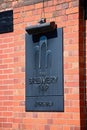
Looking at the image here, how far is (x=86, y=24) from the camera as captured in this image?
19.8ft

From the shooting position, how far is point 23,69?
21.2ft

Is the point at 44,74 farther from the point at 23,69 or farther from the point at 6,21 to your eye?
the point at 6,21

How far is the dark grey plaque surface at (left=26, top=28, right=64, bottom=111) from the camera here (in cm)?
604

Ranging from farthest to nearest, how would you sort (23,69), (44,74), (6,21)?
(6,21)
(23,69)
(44,74)

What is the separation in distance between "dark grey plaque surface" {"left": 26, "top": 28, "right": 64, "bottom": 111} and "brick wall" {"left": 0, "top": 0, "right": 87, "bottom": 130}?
83 mm

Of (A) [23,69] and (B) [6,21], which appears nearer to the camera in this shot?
(A) [23,69]

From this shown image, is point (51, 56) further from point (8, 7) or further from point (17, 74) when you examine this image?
point (8, 7)

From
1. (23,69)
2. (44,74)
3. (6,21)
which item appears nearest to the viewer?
(44,74)

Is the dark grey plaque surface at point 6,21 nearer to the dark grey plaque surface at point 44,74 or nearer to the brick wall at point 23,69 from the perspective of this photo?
the brick wall at point 23,69

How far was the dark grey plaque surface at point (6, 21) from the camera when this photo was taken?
6.87 metres

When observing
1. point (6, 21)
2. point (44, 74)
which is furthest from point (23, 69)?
point (6, 21)

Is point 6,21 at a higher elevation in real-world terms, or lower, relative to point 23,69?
higher

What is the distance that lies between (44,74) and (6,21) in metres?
1.31

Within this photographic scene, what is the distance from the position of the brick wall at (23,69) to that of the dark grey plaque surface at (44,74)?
0.08 m
